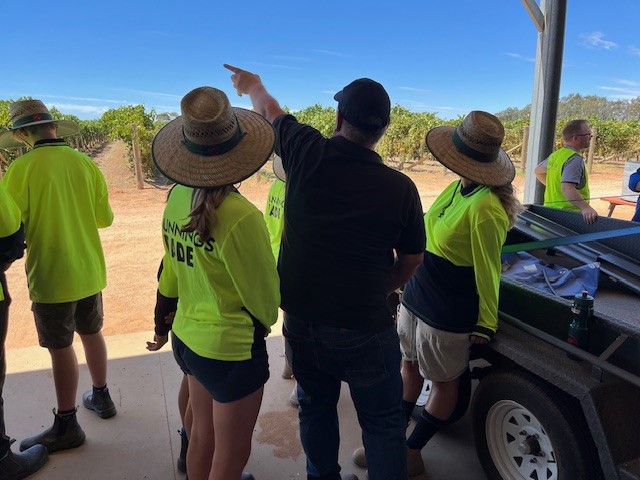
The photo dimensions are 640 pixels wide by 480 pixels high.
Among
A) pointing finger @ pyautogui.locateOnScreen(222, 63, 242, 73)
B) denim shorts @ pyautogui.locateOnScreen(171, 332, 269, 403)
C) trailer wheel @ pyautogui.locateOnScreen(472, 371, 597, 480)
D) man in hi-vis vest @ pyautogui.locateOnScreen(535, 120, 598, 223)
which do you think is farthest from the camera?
man in hi-vis vest @ pyautogui.locateOnScreen(535, 120, 598, 223)

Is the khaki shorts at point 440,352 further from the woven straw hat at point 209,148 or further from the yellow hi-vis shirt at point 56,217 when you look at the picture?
the yellow hi-vis shirt at point 56,217

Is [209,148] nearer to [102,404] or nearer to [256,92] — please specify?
[256,92]

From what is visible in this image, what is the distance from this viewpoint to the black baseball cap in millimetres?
1565

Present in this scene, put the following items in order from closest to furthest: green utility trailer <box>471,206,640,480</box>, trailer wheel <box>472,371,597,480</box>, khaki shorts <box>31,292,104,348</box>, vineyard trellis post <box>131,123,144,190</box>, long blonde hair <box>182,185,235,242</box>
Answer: long blonde hair <box>182,185,235,242</box>
green utility trailer <box>471,206,640,480</box>
trailer wheel <box>472,371,597,480</box>
khaki shorts <box>31,292,104,348</box>
vineyard trellis post <box>131,123,144,190</box>

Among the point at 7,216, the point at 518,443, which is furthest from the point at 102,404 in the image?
the point at 518,443

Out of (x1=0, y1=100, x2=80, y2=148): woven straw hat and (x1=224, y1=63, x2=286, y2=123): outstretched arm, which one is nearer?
(x1=224, y1=63, x2=286, y2=123): outstretched arm

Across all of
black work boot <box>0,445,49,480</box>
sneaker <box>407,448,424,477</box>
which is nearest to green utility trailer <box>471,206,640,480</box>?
sneaker <box>407,448,424,477</box>

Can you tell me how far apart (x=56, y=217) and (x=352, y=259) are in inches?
64.3

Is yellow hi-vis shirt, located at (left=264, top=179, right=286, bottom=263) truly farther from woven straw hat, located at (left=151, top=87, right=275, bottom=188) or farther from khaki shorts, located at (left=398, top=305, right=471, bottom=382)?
woven straw hat, located at (left=151, top=87, right=275, bottom=188)

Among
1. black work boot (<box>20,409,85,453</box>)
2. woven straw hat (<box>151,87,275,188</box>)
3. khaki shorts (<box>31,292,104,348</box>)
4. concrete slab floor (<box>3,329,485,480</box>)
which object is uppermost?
woven straw hat (<box>151,87,275,188</box>)

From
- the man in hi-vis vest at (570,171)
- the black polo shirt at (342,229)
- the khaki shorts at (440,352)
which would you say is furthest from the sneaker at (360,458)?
the man in hi-vis vest at (570,171)

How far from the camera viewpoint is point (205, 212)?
1406 mm

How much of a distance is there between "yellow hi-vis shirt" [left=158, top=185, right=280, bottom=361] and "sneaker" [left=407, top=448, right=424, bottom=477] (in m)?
1.22

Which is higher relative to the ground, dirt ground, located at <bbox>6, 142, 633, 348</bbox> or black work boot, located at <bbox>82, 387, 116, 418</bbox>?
black work boot, located at <bbox>82, 387, 116, 418</bbox>
